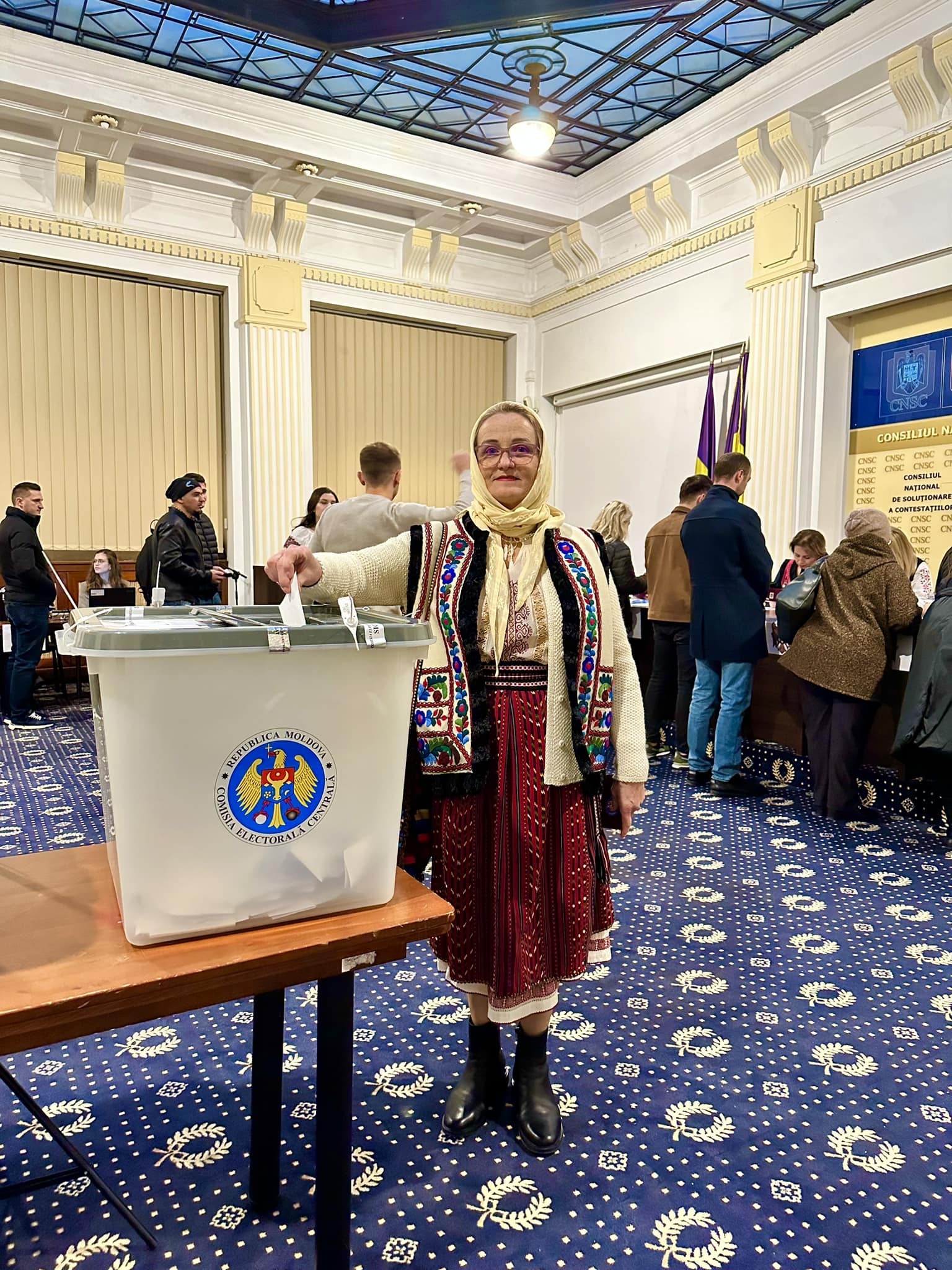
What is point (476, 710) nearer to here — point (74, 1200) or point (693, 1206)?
point (693, 1206)

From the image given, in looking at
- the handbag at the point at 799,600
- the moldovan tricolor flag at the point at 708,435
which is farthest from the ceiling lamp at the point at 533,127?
the handbag at the point at 799,600

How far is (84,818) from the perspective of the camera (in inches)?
135

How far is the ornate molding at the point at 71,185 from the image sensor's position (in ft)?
19.2

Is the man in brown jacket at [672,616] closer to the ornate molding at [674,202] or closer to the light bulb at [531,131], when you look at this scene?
the light bulb at [531,131]

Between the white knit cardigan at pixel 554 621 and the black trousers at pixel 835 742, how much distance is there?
222 centimetres

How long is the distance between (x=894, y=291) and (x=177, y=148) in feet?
15.6

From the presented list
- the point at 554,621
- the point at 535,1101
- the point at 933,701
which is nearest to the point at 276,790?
the point at 554,621

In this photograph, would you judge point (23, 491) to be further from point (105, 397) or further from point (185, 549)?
point (105, 397)

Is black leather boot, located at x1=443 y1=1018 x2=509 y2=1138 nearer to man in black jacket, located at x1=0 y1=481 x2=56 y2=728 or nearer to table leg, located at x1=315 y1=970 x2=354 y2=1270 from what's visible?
table leg, located at x1=315 y1=970 x2=354 y2=1270

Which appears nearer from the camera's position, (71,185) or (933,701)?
(933,701)

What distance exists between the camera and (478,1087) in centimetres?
168

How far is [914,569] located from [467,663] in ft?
10.9

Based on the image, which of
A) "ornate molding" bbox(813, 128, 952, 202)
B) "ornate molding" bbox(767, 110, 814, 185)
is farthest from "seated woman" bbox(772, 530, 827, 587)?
"ornate molding" bbox(767, 110, 814, 185)

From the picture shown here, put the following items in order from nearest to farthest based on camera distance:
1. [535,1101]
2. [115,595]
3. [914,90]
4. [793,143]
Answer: [535,1101]
[914,90]
[793,143]
[115,595]
